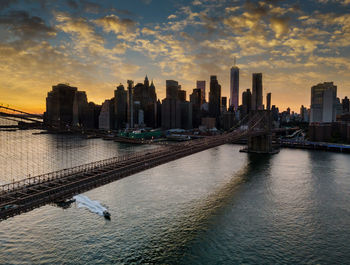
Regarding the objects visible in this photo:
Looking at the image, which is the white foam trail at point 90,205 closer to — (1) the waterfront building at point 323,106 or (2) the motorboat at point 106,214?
(2) the motorboat at point 106,214

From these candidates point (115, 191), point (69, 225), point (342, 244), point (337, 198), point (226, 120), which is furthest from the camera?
point (226, 120)

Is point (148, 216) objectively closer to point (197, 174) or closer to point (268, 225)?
point (268, 225)

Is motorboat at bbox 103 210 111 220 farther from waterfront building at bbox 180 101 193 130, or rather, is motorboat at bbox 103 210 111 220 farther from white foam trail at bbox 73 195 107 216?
waterfront building at bbox 180 101 193 130

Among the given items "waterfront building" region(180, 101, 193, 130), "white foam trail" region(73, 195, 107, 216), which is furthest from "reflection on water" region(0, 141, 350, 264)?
"waterfront building" region(180, 101, 193, 130)

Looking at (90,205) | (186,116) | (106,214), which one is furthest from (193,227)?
(186,116)

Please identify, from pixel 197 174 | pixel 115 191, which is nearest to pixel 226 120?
pixel 197 174

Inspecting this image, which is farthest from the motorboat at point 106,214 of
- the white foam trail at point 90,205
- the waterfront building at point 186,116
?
the waterfront building at point 186,116
